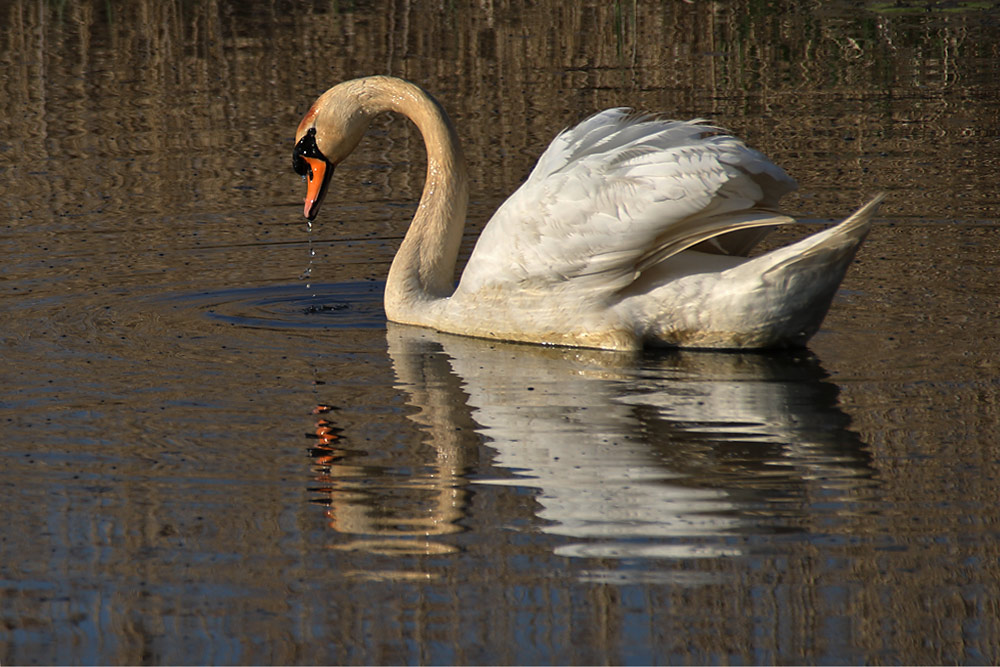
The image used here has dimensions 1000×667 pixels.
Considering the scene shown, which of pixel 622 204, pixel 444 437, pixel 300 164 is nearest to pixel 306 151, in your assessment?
pixel 300 164

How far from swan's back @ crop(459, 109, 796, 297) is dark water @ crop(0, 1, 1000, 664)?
0.43 metres

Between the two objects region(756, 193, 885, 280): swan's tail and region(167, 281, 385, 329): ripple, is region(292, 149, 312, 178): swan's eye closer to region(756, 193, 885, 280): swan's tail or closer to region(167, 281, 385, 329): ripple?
region(167, 281, 385, 329): ripple

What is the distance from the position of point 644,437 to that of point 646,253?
51.1 inches

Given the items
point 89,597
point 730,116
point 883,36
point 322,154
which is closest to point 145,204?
point 322,154

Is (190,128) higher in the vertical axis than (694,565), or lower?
higher

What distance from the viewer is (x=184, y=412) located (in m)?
6.01

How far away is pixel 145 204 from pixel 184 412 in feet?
13.9

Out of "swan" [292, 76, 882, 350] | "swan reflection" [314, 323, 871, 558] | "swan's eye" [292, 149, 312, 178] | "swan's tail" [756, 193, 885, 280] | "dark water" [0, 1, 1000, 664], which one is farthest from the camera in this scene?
"swan's eye" [292, 149, 312, 178]

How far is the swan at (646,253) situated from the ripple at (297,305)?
443 millimetres

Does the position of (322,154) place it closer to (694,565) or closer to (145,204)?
(145,204)

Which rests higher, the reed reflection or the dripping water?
the dripping water

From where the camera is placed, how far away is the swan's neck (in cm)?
763

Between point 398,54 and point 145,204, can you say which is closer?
point 145,204

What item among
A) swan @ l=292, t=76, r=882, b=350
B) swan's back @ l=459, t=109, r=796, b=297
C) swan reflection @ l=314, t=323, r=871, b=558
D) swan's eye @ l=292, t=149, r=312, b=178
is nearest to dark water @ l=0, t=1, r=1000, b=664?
swan reflection @ l=314, t=323, r=871, b=558
